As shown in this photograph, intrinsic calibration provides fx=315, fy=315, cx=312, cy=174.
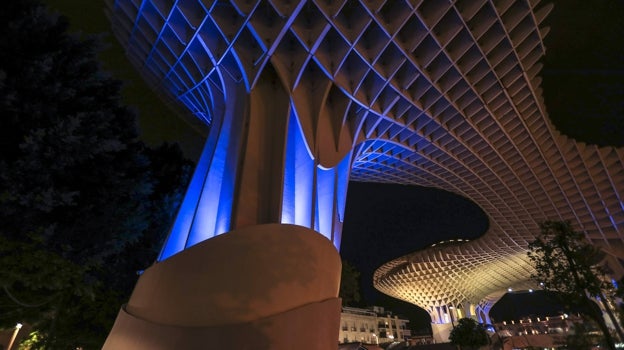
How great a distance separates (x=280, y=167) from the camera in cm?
1096

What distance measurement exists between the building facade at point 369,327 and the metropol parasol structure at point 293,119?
56825mm

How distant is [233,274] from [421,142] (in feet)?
58.3

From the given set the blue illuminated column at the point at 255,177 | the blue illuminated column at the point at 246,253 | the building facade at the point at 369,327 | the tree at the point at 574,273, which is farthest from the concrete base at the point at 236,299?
the building facade at the point at 369,327

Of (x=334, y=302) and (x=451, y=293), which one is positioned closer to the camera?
(x=334, y=302)

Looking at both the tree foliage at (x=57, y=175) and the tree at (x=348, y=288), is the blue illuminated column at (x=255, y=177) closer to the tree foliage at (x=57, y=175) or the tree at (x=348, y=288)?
the tree foliage at (x=57, y=175)

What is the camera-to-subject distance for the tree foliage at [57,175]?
25.0 ft

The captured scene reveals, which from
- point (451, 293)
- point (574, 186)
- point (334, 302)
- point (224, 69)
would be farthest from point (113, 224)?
point (451, 293)

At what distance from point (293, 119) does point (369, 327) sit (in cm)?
7792

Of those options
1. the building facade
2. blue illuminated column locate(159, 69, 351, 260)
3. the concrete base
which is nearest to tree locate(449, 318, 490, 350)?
blue illuminated column locate(159, 69, 351, 260)

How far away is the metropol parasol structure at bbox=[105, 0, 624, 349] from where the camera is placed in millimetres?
7605

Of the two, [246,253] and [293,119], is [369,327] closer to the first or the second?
[293,119]

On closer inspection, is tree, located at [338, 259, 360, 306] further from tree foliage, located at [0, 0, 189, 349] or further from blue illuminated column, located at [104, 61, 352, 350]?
tree foliage, located at [0, 0, 189, 349]

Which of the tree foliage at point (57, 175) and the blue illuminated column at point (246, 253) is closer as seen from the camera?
the blue illuminated column at point (246, 253)

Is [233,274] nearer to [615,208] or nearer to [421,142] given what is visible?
[421,142]
